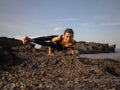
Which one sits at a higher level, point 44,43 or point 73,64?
point 44,43

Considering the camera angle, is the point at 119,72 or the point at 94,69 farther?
the point at 119,72

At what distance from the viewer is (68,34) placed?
7.76 m

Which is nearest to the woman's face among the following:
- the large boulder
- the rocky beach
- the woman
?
the woman

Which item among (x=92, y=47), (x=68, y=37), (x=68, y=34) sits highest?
(x=68, y=34)

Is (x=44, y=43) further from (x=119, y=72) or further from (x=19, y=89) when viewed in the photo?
(x=119, y=72)

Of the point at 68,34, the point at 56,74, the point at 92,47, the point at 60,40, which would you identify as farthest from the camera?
the point at 92,47

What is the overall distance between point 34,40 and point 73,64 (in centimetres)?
469

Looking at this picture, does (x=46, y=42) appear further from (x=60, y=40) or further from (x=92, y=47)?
(x=92, y=47)

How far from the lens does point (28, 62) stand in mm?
11984

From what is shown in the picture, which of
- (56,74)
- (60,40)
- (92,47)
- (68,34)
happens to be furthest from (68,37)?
(92,47)

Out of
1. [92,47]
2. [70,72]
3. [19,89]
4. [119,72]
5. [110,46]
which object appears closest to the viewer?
[19,89]

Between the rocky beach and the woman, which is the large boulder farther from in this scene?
the woman

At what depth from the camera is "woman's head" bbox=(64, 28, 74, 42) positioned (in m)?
7.77

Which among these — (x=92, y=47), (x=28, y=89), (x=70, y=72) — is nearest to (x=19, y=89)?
(x=28, y=89)
